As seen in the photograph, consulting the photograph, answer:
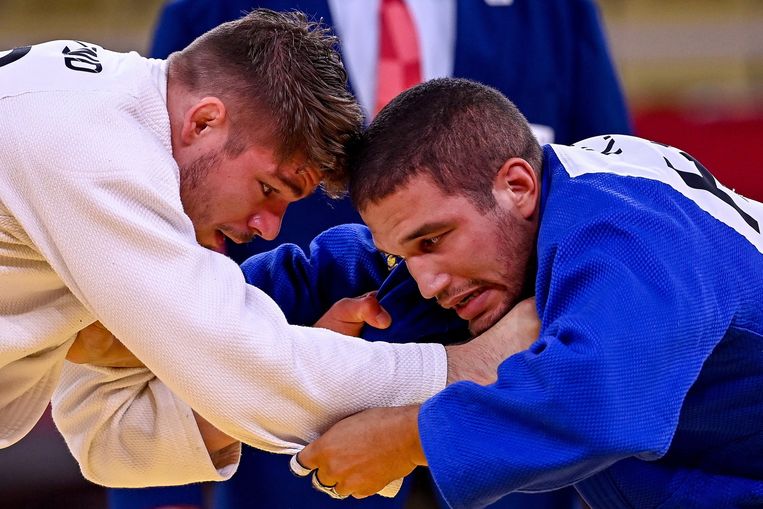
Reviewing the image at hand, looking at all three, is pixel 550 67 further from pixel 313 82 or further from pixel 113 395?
pixel 113 395

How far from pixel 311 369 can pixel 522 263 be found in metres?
0.38

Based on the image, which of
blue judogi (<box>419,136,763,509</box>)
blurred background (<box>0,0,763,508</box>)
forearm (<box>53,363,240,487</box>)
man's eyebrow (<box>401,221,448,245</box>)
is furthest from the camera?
blurred background (<box>0,0,763,508</box>)

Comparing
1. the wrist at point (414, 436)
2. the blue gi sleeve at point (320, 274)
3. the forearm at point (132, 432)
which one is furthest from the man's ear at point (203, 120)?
the wrist at point (414, 436)

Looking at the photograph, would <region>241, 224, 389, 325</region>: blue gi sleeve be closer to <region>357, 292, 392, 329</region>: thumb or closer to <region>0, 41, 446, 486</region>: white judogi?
<region>357, 292, 392, 329</region>: thumb

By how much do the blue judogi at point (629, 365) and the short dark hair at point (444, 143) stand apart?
4.4 inches

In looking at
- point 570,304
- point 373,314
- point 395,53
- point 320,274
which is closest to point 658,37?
point 395,53

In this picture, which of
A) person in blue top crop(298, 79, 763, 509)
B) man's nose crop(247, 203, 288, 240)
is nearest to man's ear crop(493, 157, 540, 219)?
person in blue top crop(298, 79, 763, 509)

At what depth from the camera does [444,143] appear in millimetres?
1901

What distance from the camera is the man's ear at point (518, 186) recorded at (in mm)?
1906

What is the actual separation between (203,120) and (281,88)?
0.14m

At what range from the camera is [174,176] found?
1.84m

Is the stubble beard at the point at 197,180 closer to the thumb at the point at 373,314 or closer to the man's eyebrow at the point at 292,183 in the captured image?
the man's eyebrow at the point at 292,183

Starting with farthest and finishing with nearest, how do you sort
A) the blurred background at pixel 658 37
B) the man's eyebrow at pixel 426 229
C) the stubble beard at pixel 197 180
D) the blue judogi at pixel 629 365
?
the blurred background at pixel 658 37 → the stubble beard at pixel 197 180 → the man's eyebrow at pixel 426 229 → the blue judogi at pixel 629 365

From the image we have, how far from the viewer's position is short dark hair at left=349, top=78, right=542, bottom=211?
1886 millimetres
